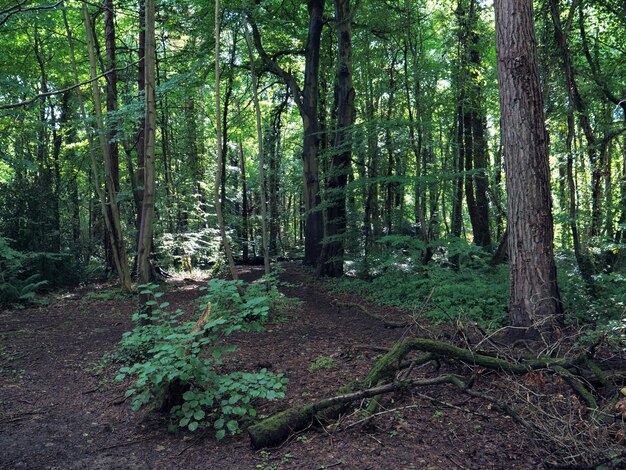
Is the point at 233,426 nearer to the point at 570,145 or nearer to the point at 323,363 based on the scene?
the point at 323,363

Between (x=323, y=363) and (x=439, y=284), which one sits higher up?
(x=439, y=284)

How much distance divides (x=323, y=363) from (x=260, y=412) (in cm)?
125

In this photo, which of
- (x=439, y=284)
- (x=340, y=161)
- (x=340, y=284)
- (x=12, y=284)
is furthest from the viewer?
(x=340, y=161)

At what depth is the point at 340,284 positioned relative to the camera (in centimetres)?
1127

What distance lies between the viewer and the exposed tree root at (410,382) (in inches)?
134

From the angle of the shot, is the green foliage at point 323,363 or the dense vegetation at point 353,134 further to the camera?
the dense vegetation at point 353,134

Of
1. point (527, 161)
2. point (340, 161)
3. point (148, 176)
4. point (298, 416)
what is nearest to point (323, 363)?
point (298, 416)

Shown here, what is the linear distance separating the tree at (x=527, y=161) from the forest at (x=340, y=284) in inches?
1.0

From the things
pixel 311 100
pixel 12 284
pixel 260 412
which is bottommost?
pixel 260 412

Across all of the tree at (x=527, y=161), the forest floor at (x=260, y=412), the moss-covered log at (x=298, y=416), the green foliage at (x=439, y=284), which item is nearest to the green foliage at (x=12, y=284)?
the forest floor at (x=260, y=412)

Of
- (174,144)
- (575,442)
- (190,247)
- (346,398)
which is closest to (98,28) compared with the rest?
(174,144)

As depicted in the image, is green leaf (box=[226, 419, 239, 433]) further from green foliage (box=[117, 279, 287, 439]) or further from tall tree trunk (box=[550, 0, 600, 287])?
tall tree trunk (box=[550, 0, 600, 287])

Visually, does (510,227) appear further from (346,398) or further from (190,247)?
(190,247)

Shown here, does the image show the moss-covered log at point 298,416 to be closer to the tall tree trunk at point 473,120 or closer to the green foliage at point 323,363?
the green foliage at point 323,363
